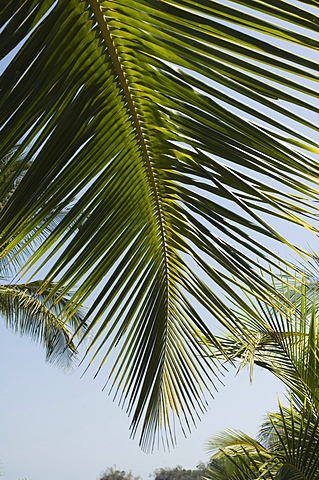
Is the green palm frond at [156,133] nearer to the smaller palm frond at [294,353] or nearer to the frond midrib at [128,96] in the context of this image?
the frond midrib at [128,96]

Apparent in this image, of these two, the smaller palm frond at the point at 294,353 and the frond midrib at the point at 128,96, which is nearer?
the frond midrib at the point at 128,96

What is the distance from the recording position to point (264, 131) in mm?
679

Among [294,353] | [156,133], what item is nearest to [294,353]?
[294,353]

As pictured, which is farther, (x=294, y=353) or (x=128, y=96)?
(x=294, y=353)

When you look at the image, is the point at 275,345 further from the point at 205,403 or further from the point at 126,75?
the point at 126,75

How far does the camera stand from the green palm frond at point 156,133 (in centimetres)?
61

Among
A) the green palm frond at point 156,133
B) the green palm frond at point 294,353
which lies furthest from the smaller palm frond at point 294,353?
the green palm frond at point 156,133

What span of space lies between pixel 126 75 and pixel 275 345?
10.7 ft

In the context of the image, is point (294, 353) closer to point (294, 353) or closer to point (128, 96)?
point (294, 353)

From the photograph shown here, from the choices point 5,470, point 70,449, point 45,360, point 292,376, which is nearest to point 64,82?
point 292,376

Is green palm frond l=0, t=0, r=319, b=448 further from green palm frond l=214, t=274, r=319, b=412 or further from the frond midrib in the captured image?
green palm frond l=214, t=274, r=319, b=412

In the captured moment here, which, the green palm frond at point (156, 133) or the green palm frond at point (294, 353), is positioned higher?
the green palm frond at point (294, 353)

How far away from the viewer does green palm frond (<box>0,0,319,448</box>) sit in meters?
0.61

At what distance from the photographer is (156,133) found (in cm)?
85
